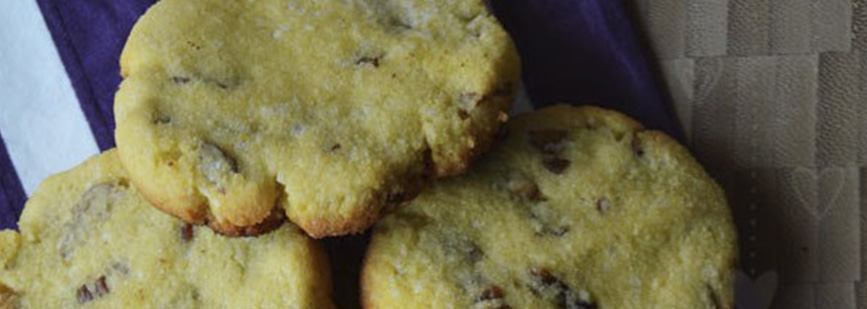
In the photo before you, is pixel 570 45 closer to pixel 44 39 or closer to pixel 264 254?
pixel 264 254

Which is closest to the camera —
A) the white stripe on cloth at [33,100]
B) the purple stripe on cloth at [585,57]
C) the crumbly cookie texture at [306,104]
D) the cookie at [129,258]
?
the crumbly cookie texture at [306,104]

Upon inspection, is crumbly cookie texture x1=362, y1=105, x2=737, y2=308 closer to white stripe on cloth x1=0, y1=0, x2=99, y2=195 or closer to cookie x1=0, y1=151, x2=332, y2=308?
cookie x1=0, y1=151, x2=332, y2=308

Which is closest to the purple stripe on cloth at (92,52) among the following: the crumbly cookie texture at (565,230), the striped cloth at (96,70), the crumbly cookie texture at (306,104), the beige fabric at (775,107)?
the striped cloth at (96,70)

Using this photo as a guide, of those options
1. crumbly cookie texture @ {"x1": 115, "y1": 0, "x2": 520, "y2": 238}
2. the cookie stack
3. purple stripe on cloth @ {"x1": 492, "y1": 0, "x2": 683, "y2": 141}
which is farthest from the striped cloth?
crumbly cookie texture @ {"x1": 115, "y1": 0, "x2": 520, "y2": 238}

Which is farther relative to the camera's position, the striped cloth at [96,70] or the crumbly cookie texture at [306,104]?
the striped cloth at [96,70]

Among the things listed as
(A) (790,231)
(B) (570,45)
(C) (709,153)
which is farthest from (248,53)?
(A) (790,231)

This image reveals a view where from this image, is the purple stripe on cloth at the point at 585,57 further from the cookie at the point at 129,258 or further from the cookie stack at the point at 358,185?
the cookie at the point at 129,258

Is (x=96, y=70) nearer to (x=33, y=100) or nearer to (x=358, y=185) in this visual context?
(x=33, y=100)

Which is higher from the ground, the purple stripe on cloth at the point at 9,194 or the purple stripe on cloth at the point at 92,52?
the purple stripe on cloth at the point at 92,52
